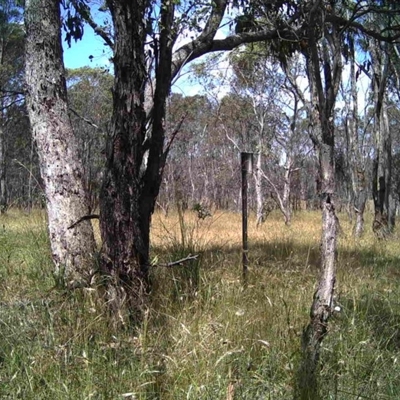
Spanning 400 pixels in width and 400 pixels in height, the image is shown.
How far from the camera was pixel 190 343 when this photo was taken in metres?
2.81

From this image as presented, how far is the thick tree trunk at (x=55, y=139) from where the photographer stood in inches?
164

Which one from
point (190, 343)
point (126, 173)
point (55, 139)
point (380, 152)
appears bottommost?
point (190, 343)

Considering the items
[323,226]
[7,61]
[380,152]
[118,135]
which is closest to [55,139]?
[118,135]

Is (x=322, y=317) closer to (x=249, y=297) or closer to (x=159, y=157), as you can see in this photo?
(x=249, y=297)

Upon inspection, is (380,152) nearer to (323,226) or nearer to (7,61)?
(323,226)

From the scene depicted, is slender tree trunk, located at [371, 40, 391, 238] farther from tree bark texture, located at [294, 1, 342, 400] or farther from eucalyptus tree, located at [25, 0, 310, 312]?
tree bark texture, located at [294, 1, 342, 400]

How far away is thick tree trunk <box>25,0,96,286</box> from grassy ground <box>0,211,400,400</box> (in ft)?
1.24

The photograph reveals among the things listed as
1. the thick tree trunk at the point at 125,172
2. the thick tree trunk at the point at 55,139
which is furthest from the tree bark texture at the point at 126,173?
the thick tree trunk at the point at 55,139

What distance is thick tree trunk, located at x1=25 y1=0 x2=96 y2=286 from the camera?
13.6ft

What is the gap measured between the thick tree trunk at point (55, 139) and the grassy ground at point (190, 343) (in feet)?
1.24

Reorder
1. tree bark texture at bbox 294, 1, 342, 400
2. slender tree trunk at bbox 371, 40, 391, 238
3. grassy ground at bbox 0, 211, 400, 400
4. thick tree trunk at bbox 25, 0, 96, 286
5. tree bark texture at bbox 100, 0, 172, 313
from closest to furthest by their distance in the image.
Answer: grassy ground at bbox 0, 211, 400, 400
tree bark texture at bbox 294, 1, 342, 400
tree bark texture at bbox 100, 0, 172, 313
thick tree trunk at bbox 25, 0, 96, 286
slender tree trunk at bbox 371, 40, 391, 238

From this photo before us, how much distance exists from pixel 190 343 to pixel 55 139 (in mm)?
2285

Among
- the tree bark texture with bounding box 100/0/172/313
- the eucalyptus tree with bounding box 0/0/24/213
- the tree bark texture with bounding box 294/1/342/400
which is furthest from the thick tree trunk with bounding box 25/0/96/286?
the eucalyptus tree with bounding box 0/0/24/213

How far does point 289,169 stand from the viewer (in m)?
18.0
